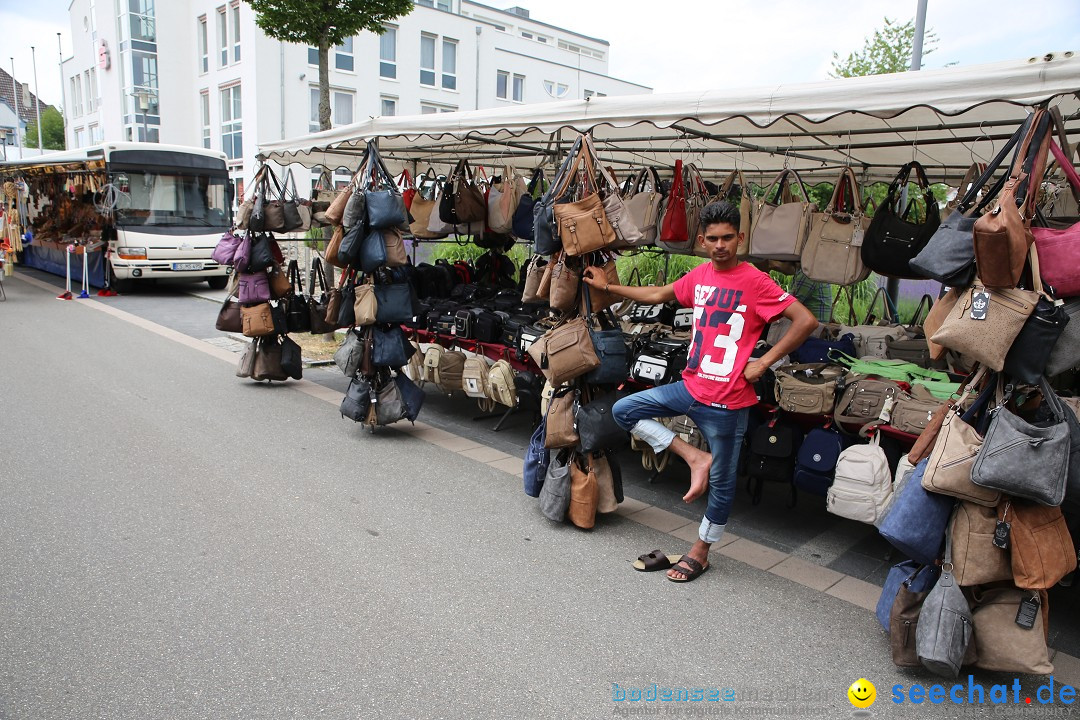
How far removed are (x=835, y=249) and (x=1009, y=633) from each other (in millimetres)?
3087

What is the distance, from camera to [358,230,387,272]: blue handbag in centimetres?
602

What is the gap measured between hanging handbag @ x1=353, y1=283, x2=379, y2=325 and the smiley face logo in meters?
4.49

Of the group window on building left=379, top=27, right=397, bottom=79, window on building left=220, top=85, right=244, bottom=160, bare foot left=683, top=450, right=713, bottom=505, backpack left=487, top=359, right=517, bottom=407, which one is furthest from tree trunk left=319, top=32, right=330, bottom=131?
window on building left=379, top=27, right=397, bottom=79

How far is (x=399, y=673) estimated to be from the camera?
308 cm

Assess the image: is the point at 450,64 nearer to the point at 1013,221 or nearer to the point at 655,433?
the point at 655,433

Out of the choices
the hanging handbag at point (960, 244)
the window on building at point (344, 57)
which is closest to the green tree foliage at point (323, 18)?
the hanging handbag at point (960, 244)

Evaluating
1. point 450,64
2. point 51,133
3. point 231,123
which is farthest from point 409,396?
point 51,133

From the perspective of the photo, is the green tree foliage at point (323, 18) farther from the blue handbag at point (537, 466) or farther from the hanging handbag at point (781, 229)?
the blue handbag at point (537, 466)

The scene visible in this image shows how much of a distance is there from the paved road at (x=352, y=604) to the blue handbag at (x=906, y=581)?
0.62 feet

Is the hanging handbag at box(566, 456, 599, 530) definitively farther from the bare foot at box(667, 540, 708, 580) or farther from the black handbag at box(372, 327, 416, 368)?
the black handbag at box(372, 327, 416, 368)

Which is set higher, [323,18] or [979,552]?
[323,18]

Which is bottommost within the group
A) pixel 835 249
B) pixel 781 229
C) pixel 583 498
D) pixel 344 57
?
pixel 583 498

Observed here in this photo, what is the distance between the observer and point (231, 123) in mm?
28531

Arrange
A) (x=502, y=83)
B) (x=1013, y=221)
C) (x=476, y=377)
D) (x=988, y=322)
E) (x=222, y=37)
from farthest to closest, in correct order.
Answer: (x=502, y=83) < (x=222, y=37) < (x=476, y=377) < (x=988, y=322) < (x=1013, y=221)
